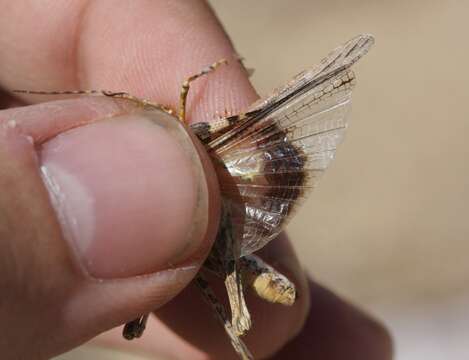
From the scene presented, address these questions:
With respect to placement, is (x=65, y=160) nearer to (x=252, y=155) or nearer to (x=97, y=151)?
(x=97, y=151)

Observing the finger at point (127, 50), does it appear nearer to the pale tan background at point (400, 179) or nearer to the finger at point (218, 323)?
the finger at point (218, 323)

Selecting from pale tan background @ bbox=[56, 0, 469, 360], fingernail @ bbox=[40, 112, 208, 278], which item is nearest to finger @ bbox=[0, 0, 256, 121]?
fingernail @ bbox=[40, 112, 208, 278]

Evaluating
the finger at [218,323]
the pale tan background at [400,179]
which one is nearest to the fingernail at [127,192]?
the finger at [218,323]

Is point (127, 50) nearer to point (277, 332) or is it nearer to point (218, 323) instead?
point (218, 323)

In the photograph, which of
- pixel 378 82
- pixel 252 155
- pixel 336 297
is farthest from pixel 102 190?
pixel 378 82

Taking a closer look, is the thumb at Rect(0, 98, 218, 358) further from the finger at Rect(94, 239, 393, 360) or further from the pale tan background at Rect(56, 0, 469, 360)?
the pale tan background at Rect(56, 0, 469, 360)

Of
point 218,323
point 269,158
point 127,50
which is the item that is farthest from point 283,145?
point 218,323
